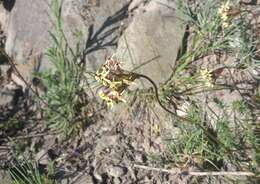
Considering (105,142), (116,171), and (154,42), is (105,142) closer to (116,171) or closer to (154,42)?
(116,171)

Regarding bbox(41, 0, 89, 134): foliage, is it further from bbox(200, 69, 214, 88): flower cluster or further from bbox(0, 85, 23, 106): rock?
bbox(200, 69, 214, 88): flower cluster

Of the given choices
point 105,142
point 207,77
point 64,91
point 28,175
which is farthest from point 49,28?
point 207,77

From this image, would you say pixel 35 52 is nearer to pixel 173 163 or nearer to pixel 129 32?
pixel 129 32

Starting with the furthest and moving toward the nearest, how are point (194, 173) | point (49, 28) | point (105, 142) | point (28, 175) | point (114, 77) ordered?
point (49, 28), point (105, 142), point (28, 175), point (194, 173), point (114, 77)

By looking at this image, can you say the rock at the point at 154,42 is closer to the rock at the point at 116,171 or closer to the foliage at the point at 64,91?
the foliage at the point at 64,91

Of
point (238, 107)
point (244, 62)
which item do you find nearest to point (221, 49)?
point (244, 62)

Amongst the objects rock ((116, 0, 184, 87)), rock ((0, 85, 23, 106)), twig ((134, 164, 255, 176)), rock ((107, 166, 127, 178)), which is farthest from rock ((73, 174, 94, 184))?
rock ((0, 85, 23, 106))
